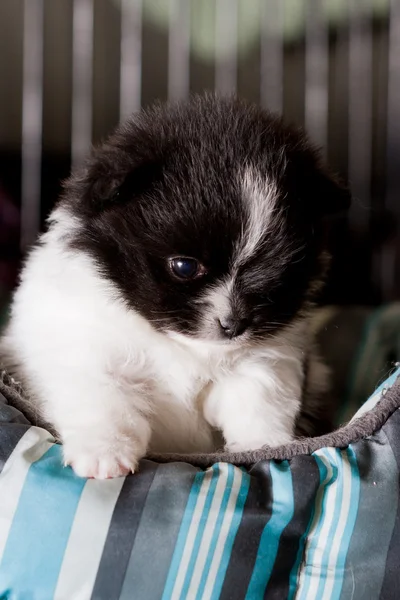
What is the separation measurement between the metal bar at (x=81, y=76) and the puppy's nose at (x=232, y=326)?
63.9 inches

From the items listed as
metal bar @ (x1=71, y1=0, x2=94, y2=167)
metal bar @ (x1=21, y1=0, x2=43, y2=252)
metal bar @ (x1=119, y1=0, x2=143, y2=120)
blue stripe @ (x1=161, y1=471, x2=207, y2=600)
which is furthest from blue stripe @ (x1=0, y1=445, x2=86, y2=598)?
metal bar @ (x1=119, y1=0, x2=143, y2=120)

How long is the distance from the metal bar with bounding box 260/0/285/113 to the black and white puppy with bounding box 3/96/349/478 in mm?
1498

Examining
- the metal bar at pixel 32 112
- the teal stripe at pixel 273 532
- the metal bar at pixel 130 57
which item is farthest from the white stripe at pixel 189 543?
the metal bar at pixel 130 57

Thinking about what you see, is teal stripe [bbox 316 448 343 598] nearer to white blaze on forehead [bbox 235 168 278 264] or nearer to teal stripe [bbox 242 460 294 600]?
teal stripe [bbox 242 460 294 600]

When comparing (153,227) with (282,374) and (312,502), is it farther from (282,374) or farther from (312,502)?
(312,502)

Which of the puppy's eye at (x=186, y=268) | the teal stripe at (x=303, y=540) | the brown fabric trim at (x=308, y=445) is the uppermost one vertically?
the puppy's eye at (x=186, y=268)

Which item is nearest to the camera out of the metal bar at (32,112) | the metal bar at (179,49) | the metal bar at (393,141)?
the metal bar at (32,112)

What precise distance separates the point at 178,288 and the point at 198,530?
447 mm

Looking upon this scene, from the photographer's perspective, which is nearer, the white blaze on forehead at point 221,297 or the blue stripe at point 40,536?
the blue stripe at point 40,536

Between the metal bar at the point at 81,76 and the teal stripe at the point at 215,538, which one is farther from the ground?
the metal bar at the point at 81,76

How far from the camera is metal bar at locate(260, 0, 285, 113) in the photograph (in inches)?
114

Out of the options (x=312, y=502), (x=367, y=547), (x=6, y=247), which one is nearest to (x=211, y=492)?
(x=312, y=502)

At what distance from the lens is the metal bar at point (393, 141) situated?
2999mm

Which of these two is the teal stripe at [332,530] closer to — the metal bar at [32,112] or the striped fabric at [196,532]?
the striped fabric at [196,532]
